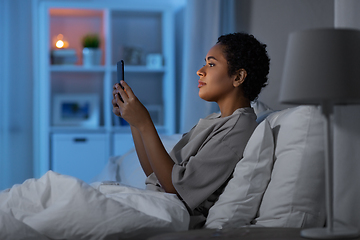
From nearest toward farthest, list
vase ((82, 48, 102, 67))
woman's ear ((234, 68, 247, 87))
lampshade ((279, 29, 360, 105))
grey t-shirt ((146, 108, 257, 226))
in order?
lampshade ((279, 29, 360, 105)) < grey t-shirt ((146, 108, 257, 226)) < woman's ear ((234, 68, 247, 87)) < vase ((82, 48, 102, 67))

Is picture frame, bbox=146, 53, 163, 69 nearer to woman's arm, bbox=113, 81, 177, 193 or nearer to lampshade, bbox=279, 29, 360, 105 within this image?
woman's arm, bbox=113, 81, 177, 193

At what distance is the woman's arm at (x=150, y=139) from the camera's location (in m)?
1.25

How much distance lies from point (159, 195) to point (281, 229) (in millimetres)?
333

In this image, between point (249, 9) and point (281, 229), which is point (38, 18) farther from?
point (281, 229)

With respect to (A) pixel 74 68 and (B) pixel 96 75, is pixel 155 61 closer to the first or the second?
(B) pixel 96 75

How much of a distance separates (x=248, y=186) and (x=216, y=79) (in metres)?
0.44

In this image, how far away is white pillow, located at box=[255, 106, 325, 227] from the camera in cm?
108

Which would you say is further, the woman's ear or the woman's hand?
the woman's ear

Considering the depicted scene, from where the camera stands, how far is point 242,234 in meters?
0.89

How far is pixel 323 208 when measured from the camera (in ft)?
3.58

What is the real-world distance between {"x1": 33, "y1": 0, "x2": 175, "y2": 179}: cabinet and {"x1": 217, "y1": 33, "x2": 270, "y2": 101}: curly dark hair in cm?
224

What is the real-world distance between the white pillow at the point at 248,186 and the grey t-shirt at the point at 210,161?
0.16 ft

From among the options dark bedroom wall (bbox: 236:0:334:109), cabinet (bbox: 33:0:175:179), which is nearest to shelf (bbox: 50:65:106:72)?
cabinet (bbox: 33:0:175:179)

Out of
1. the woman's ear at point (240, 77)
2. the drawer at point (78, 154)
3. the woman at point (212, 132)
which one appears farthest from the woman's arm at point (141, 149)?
the drawer at point (78, 154)
